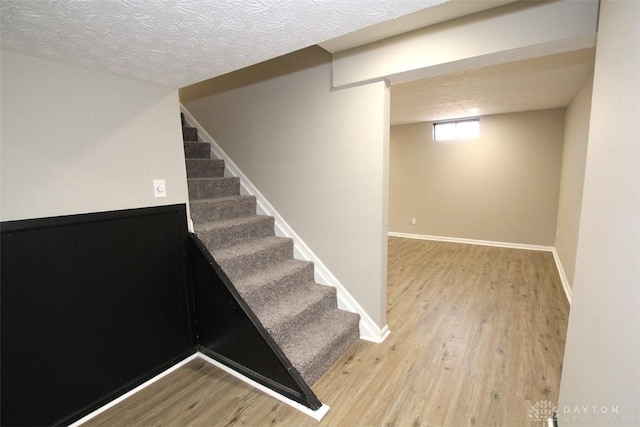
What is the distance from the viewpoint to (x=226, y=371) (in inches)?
79.6

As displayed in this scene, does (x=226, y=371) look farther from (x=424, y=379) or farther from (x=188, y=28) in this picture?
(x=188, y=28)

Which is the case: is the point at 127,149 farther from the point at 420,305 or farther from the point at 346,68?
the point at 420,305

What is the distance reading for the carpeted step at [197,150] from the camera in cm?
315

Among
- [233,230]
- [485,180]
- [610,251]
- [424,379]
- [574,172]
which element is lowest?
[424,379]

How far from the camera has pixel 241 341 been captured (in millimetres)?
1909

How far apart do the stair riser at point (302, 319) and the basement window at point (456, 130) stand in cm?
434

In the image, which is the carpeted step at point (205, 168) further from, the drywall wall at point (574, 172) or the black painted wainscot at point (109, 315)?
the drywall wall at point (574, 172)

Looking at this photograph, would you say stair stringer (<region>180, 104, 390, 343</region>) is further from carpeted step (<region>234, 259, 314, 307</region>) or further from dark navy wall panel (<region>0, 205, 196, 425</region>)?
dark navy wall panel (<region>0, 205, 196, 425</region>)

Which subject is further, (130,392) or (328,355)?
(328,355)

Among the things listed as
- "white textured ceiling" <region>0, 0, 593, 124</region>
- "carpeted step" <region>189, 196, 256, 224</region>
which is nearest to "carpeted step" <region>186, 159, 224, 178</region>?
"carpeted step" <region>189, 196, 256, 224</region>

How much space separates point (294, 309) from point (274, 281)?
0.27 m

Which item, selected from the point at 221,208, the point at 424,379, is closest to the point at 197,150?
the point at 221,208

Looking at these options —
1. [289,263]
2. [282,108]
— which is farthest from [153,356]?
[282,108]

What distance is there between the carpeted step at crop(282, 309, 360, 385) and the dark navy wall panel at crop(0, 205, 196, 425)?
896 millimetres
